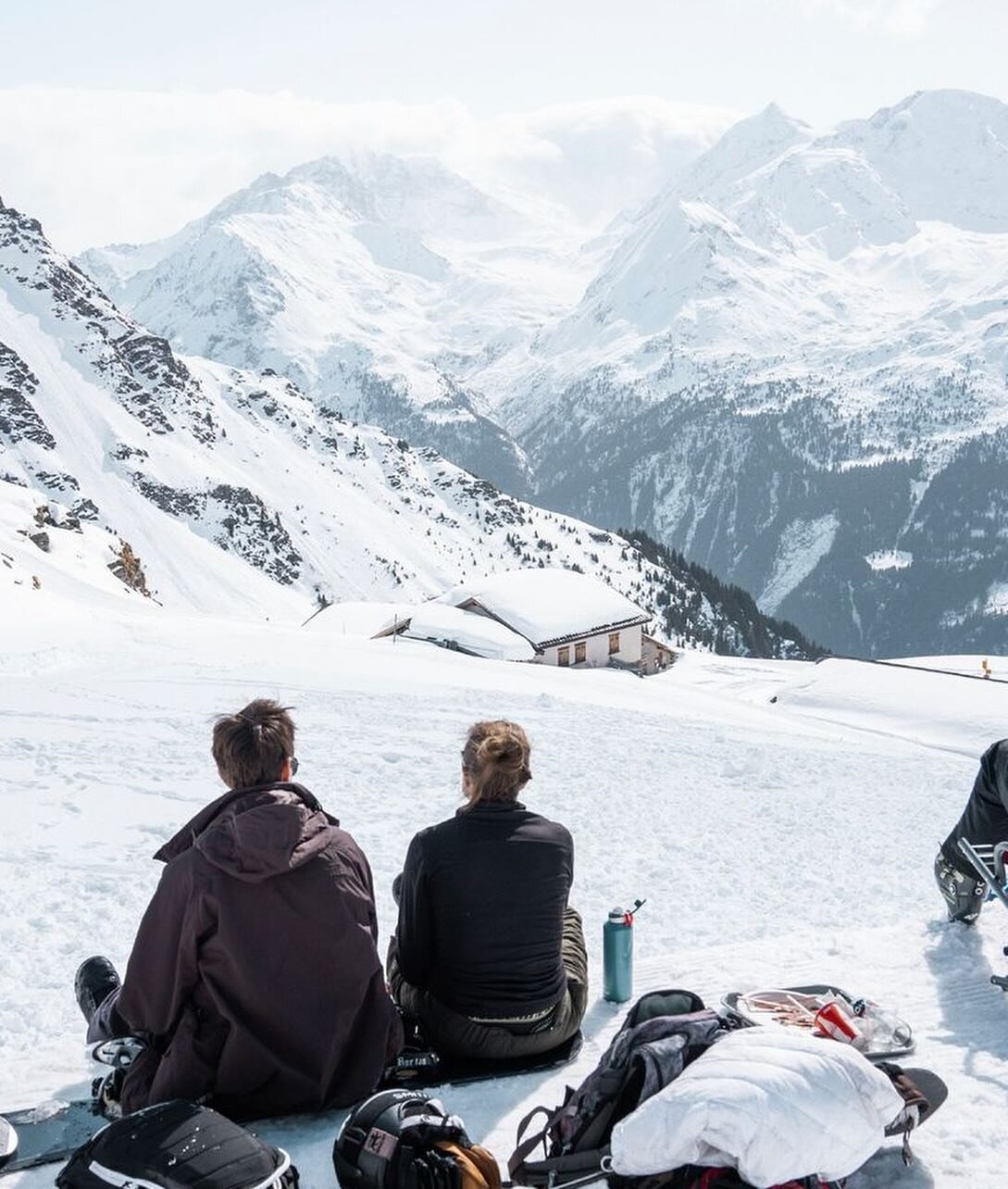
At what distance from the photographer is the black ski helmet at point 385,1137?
4.93 m

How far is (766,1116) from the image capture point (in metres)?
4.40

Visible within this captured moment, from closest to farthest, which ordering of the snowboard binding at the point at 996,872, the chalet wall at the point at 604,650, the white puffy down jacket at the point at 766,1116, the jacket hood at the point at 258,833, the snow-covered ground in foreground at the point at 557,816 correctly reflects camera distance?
the white puffy down jacket at the point at 766,1116, the jacket hood at the point at 258,833, the snow-covered ground in foreground at the point at 557,816, the snowboard binding at the point at 996,872, the chalet wall at the point at 604,650

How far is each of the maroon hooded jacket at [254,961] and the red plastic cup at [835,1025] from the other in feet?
7.95

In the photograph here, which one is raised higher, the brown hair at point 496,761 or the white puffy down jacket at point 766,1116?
the brown hair at point 496,761

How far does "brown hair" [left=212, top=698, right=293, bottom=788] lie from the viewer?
5.64 m

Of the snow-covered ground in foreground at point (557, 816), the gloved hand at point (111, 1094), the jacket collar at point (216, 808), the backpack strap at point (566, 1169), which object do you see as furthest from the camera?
the snow-covered ground in foreground at point (557, 816)

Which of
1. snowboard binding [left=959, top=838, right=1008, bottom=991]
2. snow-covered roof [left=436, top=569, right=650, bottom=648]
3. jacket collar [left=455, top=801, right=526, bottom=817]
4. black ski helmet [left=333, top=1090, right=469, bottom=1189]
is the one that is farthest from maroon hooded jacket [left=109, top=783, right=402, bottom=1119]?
snow-covered roof [left=436, top=569, right=650, bottom=648]

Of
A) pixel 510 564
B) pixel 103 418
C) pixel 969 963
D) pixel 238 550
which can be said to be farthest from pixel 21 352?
pixel 969 963

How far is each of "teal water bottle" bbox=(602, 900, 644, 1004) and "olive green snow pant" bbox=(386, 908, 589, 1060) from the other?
1227 millimetres

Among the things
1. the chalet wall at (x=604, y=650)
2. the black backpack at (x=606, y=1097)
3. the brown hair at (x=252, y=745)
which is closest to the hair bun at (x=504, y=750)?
the brown hair at (x=252, y=745)

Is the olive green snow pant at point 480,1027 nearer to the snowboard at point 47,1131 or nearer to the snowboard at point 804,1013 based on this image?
the snowboard at point 804,1013

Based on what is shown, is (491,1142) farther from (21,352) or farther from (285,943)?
(21,352)

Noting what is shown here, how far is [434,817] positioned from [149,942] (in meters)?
8.47

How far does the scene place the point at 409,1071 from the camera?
6363 mm
